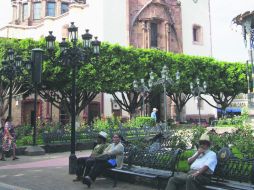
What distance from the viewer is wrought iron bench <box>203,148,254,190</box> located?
20.8 feet

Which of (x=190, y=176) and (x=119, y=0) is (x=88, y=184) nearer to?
(x=190, y=176)

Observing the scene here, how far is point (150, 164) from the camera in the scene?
8445 mm

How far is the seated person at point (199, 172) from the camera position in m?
6.23

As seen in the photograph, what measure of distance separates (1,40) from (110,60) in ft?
28.0

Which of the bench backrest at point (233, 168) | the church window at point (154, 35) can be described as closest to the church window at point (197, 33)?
the church window at point (154, 35)

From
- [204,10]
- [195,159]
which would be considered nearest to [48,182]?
[195,159]

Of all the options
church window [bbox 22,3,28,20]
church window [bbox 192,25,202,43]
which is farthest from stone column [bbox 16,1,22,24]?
church window [bbox 192,25,202,43]

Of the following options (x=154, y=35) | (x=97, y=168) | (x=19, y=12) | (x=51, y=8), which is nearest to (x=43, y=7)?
(x=51, y=8)

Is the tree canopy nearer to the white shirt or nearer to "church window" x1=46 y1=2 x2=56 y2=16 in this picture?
the white shirt

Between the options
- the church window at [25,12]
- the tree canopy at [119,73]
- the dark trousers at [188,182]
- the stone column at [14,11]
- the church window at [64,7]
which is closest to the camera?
the dark trousers at [188,182]

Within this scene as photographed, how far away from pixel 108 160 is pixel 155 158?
1135mm

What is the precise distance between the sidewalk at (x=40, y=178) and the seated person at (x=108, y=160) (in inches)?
11.4

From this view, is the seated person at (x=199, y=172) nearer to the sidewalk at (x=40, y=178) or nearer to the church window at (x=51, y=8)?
the sidewalk at (x=40, y=178)

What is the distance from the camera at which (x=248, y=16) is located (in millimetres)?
19109
